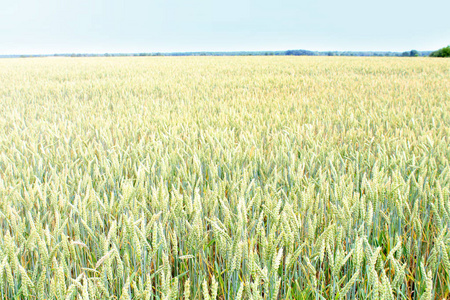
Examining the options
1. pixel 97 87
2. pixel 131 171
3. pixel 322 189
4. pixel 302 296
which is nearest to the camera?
pixel 302 296

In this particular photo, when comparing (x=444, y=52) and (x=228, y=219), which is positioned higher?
(x=444, y=52)

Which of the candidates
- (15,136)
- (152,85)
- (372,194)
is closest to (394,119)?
(372,194)

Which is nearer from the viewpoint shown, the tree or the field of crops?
the field of crops

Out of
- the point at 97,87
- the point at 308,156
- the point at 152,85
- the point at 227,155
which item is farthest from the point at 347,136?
the point at 97,87

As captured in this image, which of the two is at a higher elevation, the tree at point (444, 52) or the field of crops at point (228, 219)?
the tree at point (444, 52)

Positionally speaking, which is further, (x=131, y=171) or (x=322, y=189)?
(x=131, y=171)

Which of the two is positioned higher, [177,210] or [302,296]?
[177,210]

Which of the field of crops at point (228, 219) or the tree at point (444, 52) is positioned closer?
the field of crops at point (228, 219)

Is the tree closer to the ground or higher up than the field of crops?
higher up

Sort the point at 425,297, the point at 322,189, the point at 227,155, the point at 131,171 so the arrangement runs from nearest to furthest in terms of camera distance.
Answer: the point at 425,297, the point at 322,189, the point at 227,155, the point at 131,171

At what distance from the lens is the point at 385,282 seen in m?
0.63

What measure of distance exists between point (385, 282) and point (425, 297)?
75 millimetres

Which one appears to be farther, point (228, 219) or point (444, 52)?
point (444, 52)

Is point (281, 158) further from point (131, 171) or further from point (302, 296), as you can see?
point (302, 296)
